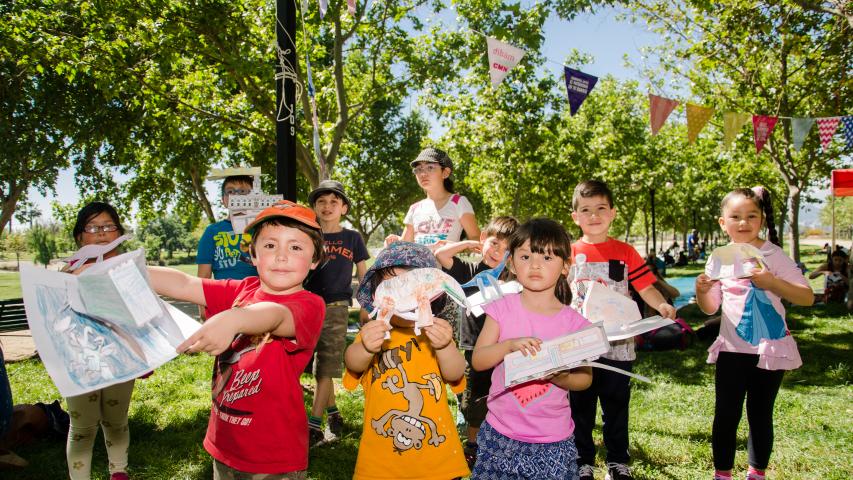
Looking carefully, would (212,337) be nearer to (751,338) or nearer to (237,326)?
(237,326)

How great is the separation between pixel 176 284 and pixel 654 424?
4.08 meters

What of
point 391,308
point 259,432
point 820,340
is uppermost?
point 391,308

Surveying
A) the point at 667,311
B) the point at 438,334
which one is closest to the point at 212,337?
the point at 438,334

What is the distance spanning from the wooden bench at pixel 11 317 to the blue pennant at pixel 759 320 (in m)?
9.27

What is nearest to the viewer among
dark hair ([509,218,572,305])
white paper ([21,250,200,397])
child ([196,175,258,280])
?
white paper ([21,250,200,397])

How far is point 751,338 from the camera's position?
3.00 m

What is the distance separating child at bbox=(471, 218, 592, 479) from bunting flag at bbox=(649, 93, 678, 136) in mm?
6968

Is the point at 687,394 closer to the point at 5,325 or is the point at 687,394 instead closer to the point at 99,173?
the point at 5,325

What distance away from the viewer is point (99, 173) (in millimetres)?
20578

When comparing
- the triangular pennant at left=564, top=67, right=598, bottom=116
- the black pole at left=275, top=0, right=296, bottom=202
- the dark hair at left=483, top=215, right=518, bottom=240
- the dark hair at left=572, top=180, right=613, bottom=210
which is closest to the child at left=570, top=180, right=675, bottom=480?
the dark hair at left=572, top=180, right=613, bottom=210

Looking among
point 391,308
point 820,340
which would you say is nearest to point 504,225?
point 391,308

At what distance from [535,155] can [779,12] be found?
28.7ft

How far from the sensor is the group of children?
2064 millimetres

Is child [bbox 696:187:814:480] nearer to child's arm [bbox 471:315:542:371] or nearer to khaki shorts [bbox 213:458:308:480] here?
child's arm [bbox 471:315:542:371]
